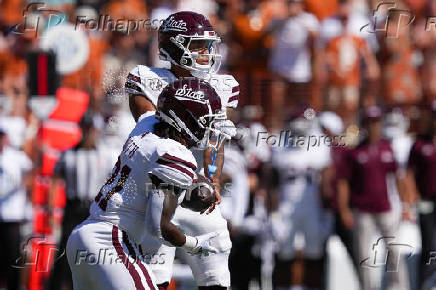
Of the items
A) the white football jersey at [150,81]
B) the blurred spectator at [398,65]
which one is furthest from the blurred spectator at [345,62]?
the white football jersey at [150,81]

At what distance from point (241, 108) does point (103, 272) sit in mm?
4697

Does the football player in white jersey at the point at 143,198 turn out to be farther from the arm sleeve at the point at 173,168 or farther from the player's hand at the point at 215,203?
the player's hand at the point at 215,203

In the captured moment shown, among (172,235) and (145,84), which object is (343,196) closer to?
(145,84)

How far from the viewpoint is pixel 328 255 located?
859 cm

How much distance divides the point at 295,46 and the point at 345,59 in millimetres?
463

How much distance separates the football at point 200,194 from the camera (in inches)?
189

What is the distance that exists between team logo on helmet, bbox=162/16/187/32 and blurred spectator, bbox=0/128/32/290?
10.9 ft

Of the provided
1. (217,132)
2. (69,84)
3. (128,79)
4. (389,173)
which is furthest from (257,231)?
(217,132)

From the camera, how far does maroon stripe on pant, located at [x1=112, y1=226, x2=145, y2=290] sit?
427 cm

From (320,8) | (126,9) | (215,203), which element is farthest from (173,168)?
(126,9)

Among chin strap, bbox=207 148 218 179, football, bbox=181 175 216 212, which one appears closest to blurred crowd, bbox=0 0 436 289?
chin strap, bbox=207 148 218 179

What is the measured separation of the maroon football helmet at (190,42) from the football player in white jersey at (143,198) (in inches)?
35.6

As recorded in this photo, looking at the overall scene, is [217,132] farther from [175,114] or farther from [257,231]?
[257,231]

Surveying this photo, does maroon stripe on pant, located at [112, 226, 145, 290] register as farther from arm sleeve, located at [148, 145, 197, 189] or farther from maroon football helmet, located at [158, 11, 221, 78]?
maroon football helmet, located at [158, 11, 221, 78]
